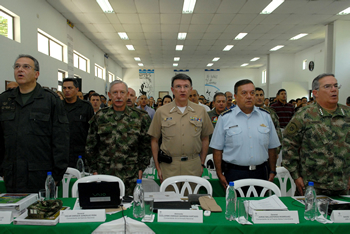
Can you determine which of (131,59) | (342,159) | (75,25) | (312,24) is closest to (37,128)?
(342,159)

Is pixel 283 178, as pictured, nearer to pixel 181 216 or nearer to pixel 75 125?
pixel 181 216

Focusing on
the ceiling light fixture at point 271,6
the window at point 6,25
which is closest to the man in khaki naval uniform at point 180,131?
the window at point 6,25

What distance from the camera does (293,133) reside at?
1968 mm

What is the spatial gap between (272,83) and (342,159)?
12.2 m

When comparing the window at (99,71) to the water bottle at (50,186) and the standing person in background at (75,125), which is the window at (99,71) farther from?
Result: the water bottle at (50,186)

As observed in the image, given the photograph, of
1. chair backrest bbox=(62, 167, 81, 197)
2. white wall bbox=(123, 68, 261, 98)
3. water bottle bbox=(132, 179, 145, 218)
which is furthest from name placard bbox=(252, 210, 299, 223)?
white wall bbox=(123, 68, 261, 98)

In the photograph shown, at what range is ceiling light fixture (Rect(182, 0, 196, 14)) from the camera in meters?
6.25

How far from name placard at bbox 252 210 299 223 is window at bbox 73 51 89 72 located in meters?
8.81

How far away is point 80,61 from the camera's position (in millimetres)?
9422

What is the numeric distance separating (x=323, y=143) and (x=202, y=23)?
690cm

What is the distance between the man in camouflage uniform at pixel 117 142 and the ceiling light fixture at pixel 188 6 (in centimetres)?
485

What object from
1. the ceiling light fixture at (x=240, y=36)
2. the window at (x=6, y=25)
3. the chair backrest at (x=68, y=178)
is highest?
the ceiling light fixture at (x=240, y=36)

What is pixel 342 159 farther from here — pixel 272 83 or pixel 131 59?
pixel 131 59

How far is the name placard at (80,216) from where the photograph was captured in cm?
139
